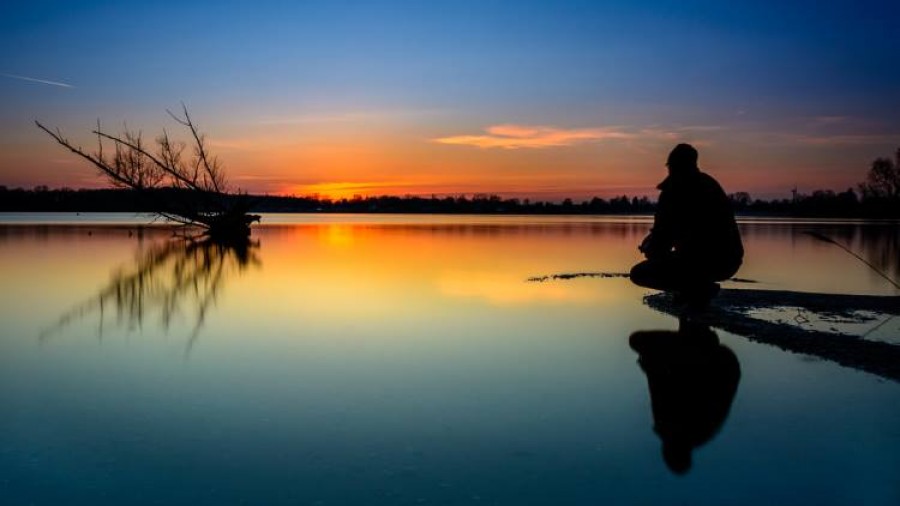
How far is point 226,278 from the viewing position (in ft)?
53.2

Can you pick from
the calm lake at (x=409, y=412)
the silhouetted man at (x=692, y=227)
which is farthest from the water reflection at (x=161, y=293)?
the silhouetted man at (x=692, y=227)

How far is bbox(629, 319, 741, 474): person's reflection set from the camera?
14.9ft

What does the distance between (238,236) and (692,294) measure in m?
32.7

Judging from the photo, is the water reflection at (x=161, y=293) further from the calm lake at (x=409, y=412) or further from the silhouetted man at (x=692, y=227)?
the silhouetted man at (x=692, y=227)

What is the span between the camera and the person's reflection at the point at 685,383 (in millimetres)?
4535

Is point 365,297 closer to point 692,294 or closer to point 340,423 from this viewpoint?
point 692,294

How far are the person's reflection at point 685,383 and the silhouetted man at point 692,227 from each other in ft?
2.63

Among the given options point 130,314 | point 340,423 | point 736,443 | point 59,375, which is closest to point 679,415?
point 736,443

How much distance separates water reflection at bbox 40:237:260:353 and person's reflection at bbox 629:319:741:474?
5.07m

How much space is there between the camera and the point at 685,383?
597 cm

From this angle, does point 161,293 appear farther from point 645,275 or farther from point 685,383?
point 685,383

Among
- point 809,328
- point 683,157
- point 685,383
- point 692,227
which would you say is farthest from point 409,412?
point 809,328

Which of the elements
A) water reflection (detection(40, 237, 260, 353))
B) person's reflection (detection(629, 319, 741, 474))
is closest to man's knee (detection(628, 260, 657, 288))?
person's reflection (detection(629, 319, 741, 474))

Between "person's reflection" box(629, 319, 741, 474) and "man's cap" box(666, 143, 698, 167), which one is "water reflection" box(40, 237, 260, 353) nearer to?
"person's reflection" box(629, 319, 741, 474)
